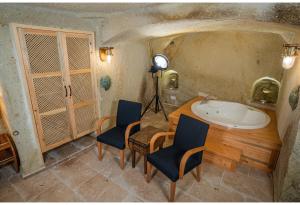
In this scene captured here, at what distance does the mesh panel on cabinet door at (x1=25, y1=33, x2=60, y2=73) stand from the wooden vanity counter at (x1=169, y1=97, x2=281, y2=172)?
2722 millimetres

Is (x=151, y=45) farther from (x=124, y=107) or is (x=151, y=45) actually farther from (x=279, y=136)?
(x=279, y=136)

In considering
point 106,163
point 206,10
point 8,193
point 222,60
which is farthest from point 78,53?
point 222,60

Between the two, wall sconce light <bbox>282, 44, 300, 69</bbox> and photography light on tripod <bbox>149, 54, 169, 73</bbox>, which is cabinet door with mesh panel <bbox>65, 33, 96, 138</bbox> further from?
wall sconce light <bbox>282, 44, 300, 69</bbox>

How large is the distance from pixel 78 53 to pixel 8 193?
2.18 m

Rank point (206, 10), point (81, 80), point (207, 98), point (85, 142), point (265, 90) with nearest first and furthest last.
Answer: point (206, 10) → point (81, 80) → point (85, 142) → point (265, 90) → point (207, 98)

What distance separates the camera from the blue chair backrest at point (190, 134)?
2122 mm

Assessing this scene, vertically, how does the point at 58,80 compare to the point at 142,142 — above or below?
above

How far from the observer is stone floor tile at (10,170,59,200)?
2188mm

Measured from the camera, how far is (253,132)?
2.73 m

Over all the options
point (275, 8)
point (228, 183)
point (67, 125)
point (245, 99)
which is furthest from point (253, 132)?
point (67, 125)

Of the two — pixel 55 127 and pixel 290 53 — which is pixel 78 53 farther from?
pixel 290 53

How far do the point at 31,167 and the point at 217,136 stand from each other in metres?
2.96

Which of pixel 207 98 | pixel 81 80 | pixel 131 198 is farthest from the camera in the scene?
pixel 207 98

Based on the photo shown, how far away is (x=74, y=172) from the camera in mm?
2545
